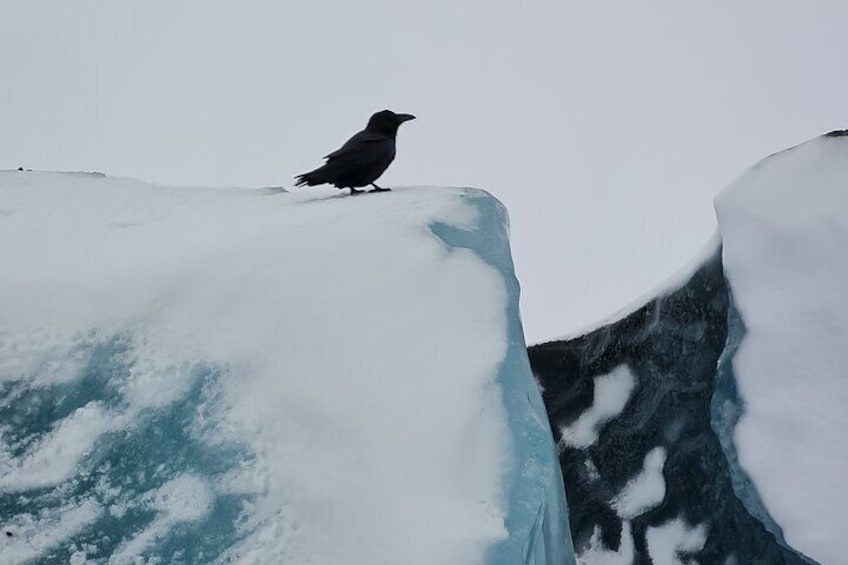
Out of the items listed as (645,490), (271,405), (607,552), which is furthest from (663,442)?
(271,405)

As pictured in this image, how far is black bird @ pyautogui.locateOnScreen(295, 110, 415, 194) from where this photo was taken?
3285mm

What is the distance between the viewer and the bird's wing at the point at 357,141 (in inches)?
130

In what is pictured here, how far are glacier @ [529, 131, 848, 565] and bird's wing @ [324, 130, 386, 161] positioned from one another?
1358 millimetres

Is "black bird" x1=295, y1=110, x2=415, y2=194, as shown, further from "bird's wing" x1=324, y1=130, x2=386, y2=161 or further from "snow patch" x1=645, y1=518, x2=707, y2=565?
"snow patch" x1=645, y1=518, x2=707, y2=565

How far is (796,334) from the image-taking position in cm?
340

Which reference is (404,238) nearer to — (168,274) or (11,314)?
(168,274)

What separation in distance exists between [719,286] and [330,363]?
2.25m

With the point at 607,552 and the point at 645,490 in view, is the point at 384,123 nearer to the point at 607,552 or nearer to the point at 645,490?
the point at 645,490

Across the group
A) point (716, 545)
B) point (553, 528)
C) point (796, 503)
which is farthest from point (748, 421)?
point (553, 528)

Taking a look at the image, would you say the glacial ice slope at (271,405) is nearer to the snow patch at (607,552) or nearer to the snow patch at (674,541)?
the snow patch at (674,541)

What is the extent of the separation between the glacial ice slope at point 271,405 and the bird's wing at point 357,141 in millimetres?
844

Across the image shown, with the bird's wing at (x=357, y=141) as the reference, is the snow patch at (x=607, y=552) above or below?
below

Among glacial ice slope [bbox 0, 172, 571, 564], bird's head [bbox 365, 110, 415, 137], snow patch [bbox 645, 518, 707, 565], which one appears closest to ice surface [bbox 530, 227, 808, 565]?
snow patch [bbox 645, 518, 707, 565]

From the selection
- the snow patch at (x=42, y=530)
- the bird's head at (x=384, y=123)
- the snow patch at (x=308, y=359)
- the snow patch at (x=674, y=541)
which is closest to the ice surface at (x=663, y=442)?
the snow patch at (x=674, y=541)
